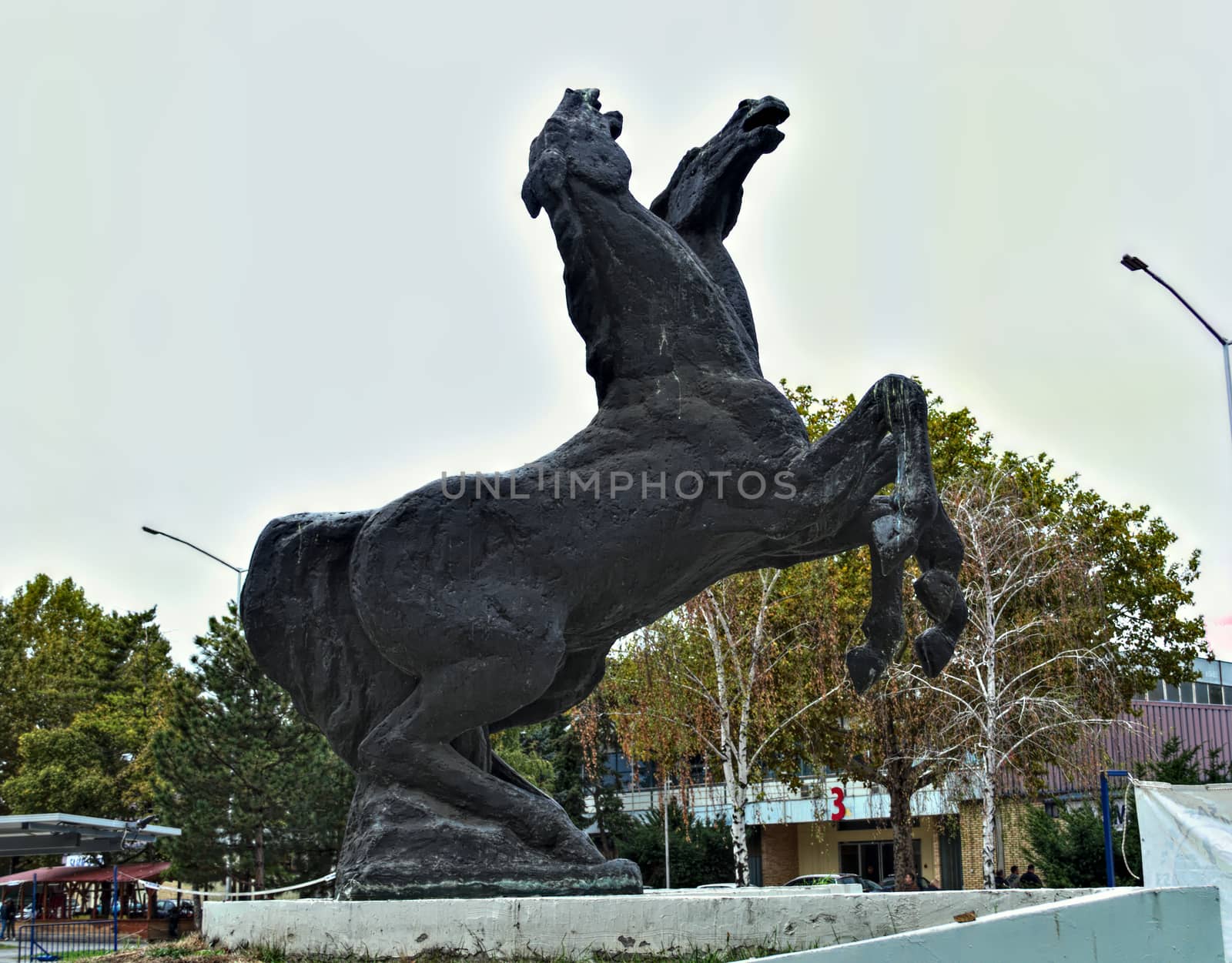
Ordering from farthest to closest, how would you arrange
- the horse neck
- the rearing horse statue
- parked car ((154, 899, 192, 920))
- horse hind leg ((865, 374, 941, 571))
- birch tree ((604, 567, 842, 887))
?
1. parked car ((154, 899, 192, 920))
2. birch tree ((604, 567, 842, 887))
3. the horse neck
4. the rearing horse statue
5. horse hind leg ((865, 374, 941, 571))

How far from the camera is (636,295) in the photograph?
6.31 meters

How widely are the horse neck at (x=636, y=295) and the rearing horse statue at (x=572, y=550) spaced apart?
0.04ft

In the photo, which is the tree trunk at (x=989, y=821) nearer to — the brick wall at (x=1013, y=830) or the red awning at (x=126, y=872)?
the brick wall at (x=1013, y=830)

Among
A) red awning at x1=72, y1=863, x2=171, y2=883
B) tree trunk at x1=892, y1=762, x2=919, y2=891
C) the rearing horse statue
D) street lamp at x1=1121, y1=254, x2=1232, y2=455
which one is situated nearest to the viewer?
the rearing horse statue

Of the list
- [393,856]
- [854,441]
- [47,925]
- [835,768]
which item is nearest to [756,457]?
[854,441]

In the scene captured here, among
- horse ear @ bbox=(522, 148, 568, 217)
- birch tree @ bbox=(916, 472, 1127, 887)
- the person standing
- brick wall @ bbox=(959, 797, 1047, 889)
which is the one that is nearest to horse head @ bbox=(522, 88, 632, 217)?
horse ear @ bbox=(522, 148, 568, 217)

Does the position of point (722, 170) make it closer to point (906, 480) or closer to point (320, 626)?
point (906, 480)

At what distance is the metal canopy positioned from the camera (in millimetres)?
16844

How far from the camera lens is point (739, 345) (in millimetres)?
6363

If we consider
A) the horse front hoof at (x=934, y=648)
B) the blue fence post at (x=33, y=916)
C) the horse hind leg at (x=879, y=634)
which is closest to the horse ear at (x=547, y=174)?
the horse hind leg at (x=879, y=634)

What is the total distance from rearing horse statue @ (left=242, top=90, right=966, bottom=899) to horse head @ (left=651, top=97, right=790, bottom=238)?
54cm

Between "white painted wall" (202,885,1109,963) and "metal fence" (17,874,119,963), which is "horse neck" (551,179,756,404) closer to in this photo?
"white painted wall" (202,885,1109,963)

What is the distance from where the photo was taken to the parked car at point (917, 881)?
26694 mm

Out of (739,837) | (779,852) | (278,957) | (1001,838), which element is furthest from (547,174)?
(779,852)
